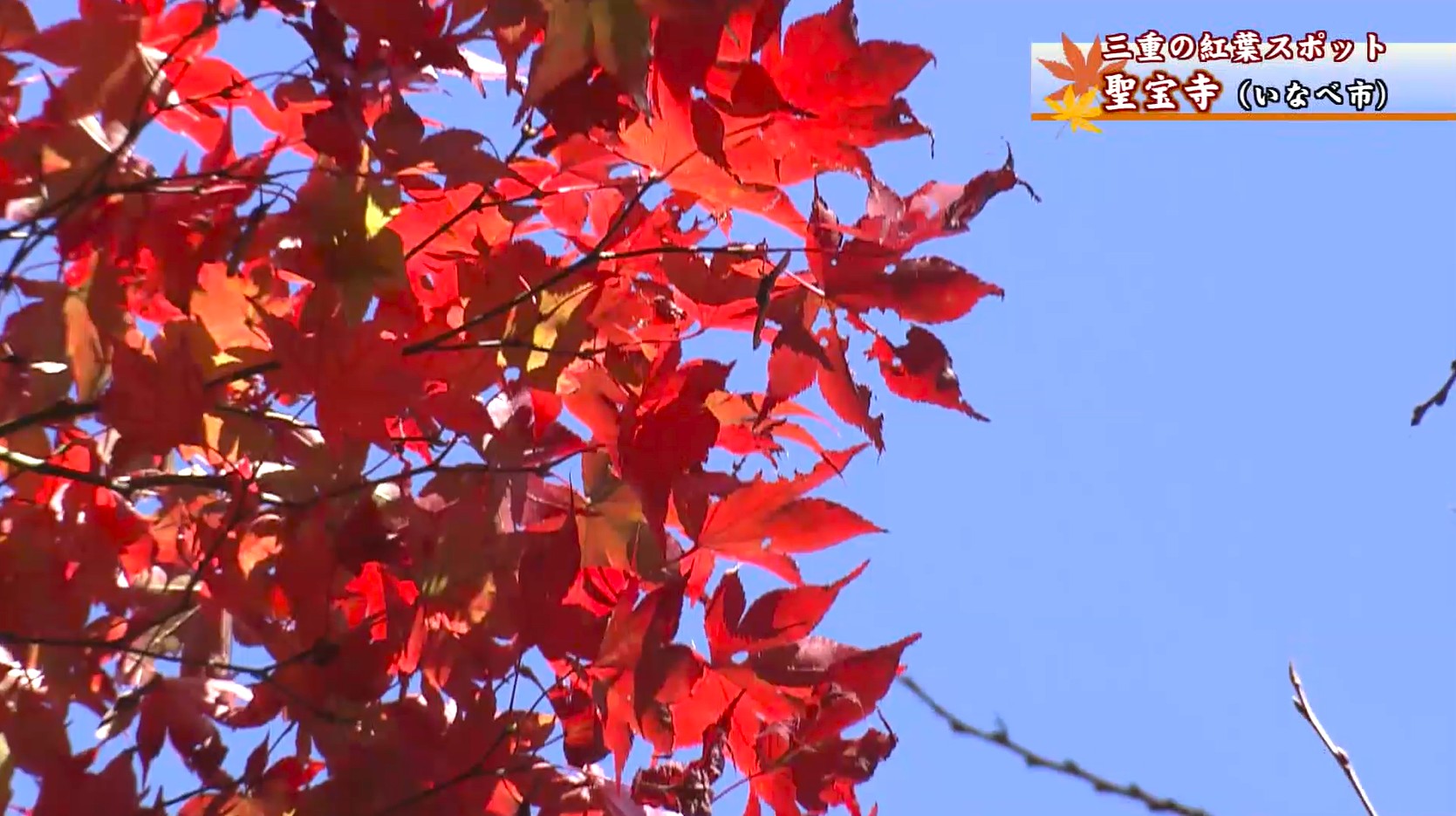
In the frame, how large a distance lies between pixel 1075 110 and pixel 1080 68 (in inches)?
6.7

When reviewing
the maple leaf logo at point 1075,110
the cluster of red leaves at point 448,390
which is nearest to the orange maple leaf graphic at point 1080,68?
the maple leaf logo at point 1075,110

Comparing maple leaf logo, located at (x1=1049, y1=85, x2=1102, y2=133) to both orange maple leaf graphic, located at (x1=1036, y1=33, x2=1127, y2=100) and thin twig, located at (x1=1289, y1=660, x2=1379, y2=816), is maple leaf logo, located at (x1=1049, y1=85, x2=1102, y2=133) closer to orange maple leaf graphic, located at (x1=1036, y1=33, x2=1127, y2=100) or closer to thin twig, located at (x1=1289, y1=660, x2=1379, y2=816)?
orange maple leaf graphic, located at (x1=1036, y1=33, x2=1127, y2=100)

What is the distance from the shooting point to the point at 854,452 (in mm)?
936

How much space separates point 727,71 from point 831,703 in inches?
15.0

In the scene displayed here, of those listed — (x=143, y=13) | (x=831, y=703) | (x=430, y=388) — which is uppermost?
(x=143, y=13)

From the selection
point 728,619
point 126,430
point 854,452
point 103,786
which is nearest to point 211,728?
point 103,786

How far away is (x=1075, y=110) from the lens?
121 inches

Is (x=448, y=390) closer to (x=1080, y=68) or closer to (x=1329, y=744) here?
(x=1329, y=744)

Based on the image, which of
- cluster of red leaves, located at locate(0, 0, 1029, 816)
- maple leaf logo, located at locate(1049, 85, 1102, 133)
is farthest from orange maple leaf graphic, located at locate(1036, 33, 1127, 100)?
cluster of red leaves, located at locate(0, 0, 1029, 816)

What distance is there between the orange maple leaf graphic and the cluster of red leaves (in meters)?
2.29

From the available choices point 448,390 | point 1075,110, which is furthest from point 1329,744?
point 1075,110

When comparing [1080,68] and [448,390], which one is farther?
[1080,68]

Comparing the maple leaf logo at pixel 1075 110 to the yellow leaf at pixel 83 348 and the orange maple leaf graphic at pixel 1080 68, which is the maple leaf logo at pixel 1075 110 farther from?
the yellow leaf at pixel 83 348

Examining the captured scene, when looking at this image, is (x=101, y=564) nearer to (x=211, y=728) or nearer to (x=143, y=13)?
(x=211, y=728)
